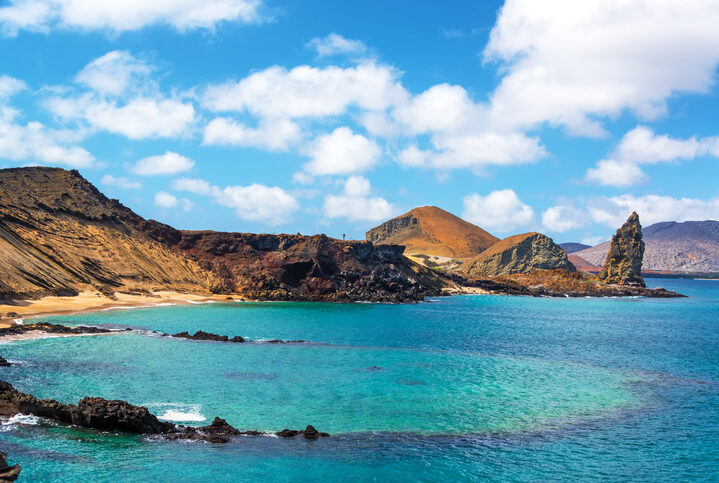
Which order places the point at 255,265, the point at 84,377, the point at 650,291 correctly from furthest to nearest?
the point at 650,291
the point at 255,265
the point at 84,377

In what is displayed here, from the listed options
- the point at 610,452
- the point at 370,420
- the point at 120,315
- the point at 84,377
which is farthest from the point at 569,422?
the point at 120,315

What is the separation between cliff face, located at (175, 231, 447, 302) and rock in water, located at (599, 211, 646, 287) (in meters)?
84.5

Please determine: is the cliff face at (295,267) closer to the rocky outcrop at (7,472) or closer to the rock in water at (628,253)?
the rocky outcrop at (7,472)

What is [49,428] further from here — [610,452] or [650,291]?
[650,291]

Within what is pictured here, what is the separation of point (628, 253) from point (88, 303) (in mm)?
152455

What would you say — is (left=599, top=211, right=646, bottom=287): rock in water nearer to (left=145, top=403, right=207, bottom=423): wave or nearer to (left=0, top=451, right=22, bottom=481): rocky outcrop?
(left=145, top=403, right=207, bottom=423): wave

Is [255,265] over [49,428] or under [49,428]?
over

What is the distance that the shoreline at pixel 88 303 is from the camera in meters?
53.5

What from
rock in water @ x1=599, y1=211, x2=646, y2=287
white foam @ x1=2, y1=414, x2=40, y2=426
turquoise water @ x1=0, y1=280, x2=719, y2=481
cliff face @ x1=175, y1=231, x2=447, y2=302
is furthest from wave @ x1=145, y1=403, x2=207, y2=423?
rock in water @ x1=599, y1=211, x2=646, y2=287

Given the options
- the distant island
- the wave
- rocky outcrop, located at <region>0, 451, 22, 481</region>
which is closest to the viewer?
rocky outcrop, located at <region>0, 451, 22, 481</region>

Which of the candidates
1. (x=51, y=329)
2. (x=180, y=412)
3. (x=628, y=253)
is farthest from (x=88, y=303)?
(x=628, y=253)

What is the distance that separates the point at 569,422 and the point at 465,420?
17.7 ft

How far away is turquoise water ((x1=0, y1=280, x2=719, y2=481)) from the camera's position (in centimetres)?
1958

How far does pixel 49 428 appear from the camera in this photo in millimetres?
21703
